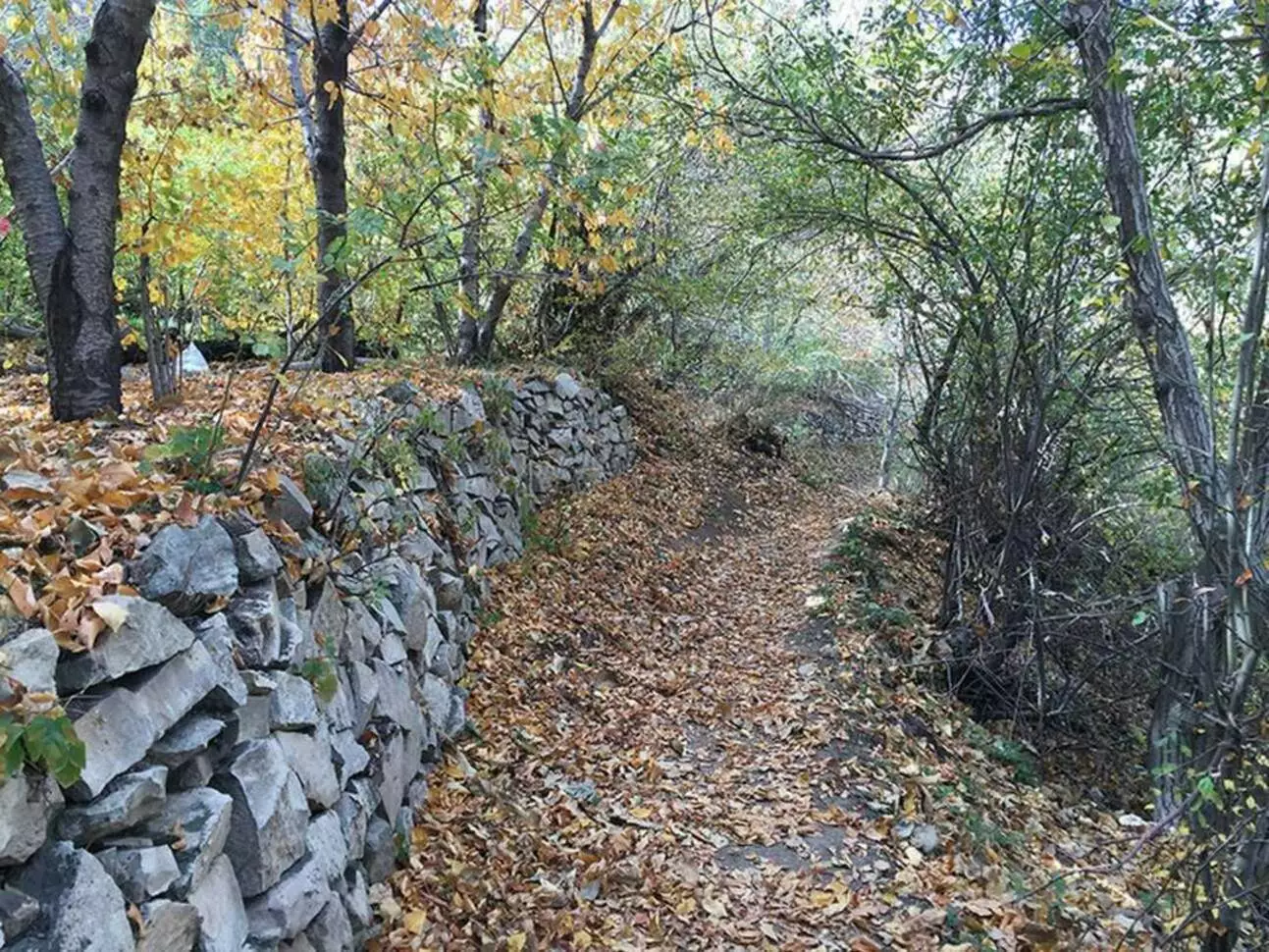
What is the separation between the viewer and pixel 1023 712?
636 centimetres

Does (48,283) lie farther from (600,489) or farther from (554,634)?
(600,489)

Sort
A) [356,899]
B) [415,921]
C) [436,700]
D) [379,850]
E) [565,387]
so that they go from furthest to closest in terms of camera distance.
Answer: [565,387], [436,700], [379,850], [415,921], [356,899]

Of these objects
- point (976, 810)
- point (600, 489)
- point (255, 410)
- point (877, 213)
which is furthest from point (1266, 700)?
point (600, 489)

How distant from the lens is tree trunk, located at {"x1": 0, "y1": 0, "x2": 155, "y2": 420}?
404 centimetres

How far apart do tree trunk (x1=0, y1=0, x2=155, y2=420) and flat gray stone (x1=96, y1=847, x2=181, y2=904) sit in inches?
117

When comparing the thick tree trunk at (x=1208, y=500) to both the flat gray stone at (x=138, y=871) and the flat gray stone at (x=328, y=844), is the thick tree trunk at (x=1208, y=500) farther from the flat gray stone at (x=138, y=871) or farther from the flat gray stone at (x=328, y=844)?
the flat gray stone at (x=138, y=871)

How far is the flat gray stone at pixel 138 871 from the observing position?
1.97m

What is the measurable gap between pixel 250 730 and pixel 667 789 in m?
2.54

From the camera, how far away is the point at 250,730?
2578 mm

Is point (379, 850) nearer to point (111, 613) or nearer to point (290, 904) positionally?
point (290, 904)

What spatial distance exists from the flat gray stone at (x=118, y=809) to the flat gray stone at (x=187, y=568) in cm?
57

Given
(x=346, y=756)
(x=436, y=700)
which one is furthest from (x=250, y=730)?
(x=436, y=700)

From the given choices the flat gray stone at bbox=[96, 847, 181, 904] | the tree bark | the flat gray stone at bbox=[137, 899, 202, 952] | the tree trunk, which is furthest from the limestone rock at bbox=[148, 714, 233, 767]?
the tree bark

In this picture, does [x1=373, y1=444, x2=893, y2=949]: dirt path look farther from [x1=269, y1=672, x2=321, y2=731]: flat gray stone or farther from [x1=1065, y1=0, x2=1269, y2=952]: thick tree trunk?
[x1=1065, y1=0, x2=1269, y2=952]: thick tree trunk
